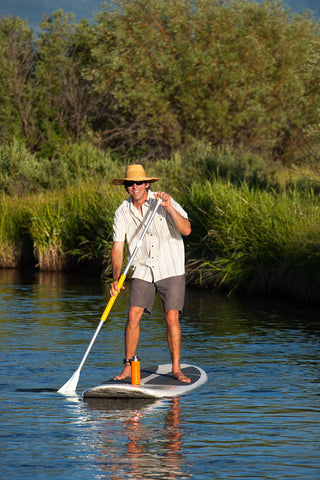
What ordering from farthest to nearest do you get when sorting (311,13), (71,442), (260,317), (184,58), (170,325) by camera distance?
(311,13) → (184,58) → (260,317) → (170,325) → (71,442)

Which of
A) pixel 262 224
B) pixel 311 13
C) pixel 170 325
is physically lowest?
pixel 170 325

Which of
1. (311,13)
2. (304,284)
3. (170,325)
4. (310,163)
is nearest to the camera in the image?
(170,325)

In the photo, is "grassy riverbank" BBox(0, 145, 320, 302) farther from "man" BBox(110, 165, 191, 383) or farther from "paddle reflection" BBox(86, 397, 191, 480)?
"paddle reflection" BBox(86, 397, 191, 480)

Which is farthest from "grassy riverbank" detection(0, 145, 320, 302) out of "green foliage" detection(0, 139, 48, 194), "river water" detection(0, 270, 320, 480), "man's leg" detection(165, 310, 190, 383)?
"man's leg" detection(165, 310, 190, 383)

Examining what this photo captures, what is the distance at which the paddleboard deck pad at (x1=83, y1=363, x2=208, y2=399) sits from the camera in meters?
8.99

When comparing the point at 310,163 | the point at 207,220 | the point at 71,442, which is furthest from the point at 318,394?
the point at 310,163

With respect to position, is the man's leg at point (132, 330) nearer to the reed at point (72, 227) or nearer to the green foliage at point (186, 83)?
the reed at point (72, 227)

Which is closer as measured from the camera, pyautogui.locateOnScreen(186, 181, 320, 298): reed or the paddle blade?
the paddle blade

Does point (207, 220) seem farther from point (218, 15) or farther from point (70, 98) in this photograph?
point (70, 98)

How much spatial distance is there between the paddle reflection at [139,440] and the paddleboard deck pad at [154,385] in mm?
81

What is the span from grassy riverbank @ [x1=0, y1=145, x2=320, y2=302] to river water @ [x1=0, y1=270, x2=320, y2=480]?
1575 mm

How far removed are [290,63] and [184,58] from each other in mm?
4006

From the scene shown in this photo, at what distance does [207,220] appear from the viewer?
18391 mm

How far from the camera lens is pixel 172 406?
898cm
